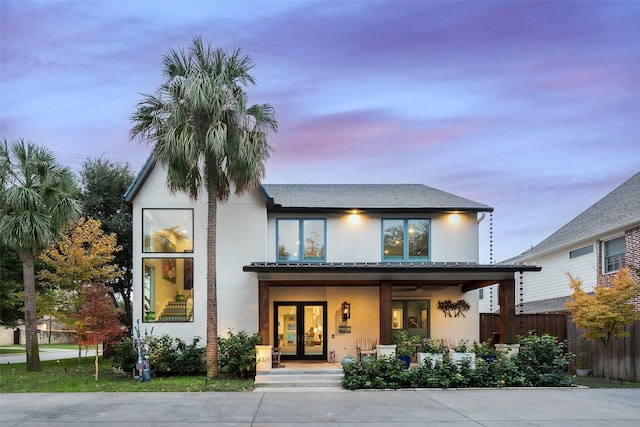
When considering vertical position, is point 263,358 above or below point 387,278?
below

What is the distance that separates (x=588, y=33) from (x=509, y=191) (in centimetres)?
829

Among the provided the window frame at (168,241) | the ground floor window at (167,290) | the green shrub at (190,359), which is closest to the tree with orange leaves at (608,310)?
the green shrub at (190,359)

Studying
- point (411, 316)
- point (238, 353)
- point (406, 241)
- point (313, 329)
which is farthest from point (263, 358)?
point (406, 241)

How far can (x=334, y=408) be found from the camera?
40.1ft

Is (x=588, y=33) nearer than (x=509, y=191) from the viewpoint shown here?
Yes

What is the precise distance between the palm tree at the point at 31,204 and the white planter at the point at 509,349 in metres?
14.7

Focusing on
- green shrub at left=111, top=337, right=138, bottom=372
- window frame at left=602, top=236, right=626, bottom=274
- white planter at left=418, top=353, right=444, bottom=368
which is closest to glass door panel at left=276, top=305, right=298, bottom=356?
green shrub at left=111, top=337, right=138, bottom=372

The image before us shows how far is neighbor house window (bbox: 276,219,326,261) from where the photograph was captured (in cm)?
1980

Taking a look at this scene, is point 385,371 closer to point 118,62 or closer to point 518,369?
point 518,369

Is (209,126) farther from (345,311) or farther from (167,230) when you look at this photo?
(345,311)

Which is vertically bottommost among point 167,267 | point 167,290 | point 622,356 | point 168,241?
point 622,356

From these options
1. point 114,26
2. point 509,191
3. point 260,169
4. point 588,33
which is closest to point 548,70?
point 588,33

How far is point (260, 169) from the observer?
1717 cm

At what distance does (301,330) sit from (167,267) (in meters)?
5.27
